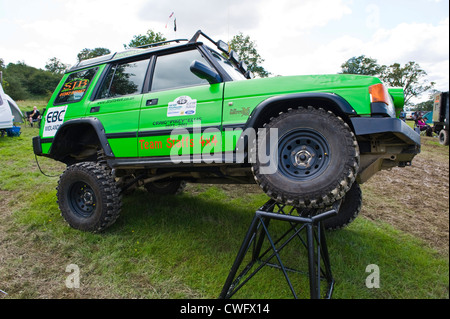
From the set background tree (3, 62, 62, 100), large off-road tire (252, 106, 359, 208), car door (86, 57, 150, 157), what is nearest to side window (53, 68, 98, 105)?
car door (86, 57, 150, 157)

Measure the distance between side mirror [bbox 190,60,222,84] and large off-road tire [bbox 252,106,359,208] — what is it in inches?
30.2

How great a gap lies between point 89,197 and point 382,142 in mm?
3374

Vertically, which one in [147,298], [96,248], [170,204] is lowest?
[147,298]

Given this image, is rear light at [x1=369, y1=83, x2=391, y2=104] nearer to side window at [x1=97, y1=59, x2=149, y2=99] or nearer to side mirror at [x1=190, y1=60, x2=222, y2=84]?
side mirror at [x1=190, y1=60, x2=222, y2=84]

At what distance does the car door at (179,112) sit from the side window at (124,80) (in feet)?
0.69

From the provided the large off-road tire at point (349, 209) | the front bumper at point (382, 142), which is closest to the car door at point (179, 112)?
the front bumper at point (382, 142)

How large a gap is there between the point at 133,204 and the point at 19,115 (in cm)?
1277

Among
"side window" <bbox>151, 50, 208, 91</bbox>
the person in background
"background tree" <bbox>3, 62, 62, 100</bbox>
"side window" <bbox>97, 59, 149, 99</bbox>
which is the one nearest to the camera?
"side window" <bbox>151, 50, 208, 91</bbox>

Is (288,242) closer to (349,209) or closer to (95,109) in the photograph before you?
(349,209)

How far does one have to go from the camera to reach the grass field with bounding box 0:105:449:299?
2520mm

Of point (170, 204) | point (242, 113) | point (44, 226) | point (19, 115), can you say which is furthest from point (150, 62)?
point (19, 115)

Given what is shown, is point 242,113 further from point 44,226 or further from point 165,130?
point 44,226

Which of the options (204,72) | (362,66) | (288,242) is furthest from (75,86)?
(362,66)

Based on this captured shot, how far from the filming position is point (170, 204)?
434cm
